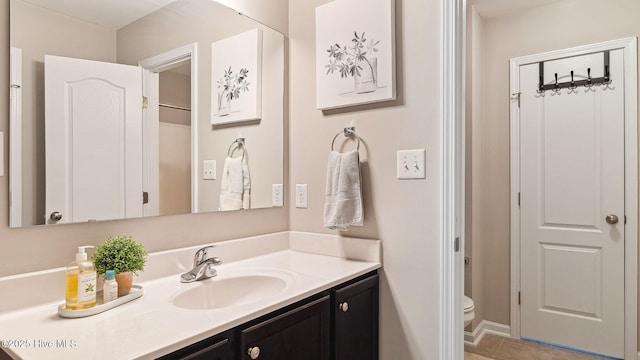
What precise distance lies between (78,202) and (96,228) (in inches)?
4.0

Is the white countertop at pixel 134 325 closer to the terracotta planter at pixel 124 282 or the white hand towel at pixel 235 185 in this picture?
the terracotta planter at pixel 124 282

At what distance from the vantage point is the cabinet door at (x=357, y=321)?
134cm

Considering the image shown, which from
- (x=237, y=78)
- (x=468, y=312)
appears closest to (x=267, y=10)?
(x=237, y=78)

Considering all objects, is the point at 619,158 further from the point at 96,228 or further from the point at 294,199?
the point at 96,228

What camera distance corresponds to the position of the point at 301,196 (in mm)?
1869

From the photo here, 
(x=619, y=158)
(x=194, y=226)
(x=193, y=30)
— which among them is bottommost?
(x=194, y=226)

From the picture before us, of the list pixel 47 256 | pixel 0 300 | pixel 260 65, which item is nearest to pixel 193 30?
pixel 260 65

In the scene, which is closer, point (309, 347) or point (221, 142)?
point (309, 347)

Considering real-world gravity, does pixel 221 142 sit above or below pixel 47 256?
above

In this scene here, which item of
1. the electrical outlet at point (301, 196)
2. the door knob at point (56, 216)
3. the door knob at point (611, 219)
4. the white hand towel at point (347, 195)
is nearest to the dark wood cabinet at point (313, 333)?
the white hand towel at point (347, 195)

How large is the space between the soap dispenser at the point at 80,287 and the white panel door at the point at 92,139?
23 cm

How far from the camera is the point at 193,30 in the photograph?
1512 millimetres

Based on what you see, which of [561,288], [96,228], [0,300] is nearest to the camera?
[0,300]

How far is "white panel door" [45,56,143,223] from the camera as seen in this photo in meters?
1.10
